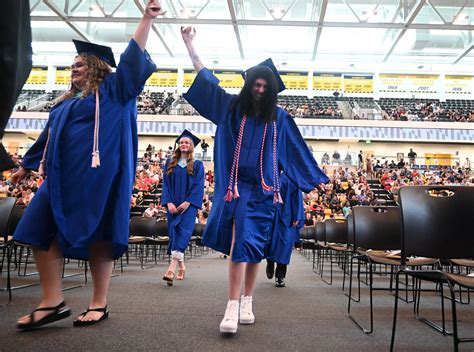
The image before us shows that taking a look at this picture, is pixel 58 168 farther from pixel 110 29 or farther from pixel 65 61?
pixel 65 61

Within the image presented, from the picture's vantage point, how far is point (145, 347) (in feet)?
6.89

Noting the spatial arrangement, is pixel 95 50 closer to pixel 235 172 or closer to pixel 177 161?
pixel 235 172

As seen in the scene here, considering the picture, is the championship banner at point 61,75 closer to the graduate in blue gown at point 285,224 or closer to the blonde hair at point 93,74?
the graduate in blue gown at point 285,224

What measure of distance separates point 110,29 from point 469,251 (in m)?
29.6

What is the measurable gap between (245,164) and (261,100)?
18.0 inches

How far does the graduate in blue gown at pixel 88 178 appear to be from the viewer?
93.2 inches

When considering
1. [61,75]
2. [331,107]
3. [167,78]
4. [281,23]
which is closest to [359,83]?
[331,107]

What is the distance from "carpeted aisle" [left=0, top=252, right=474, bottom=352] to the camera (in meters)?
2.18

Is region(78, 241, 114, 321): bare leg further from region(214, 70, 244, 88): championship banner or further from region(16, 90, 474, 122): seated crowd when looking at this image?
region(214, 70, 244, 88): championship banner

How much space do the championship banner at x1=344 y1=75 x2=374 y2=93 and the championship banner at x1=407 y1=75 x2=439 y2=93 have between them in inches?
121

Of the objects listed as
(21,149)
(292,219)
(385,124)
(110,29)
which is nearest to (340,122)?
(385,124)

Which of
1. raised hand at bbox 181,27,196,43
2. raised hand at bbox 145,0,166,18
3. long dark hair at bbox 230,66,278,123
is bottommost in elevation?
long dark hair at bbox 230,66,278,123

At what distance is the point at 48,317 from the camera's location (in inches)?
94.2

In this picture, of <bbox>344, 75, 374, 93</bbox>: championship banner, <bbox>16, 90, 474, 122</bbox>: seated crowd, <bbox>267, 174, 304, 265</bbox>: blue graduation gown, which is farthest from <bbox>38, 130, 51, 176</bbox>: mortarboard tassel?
<bbox>344, 75, 374, 93</bbox>: championship banner
